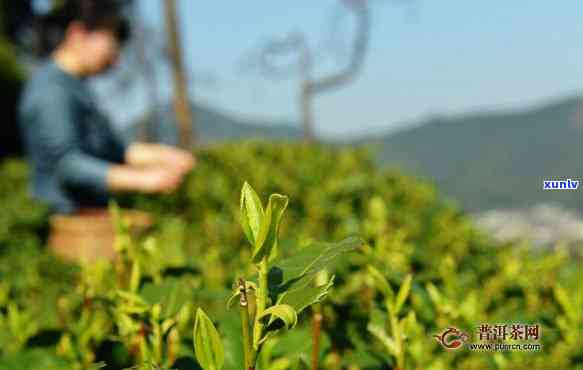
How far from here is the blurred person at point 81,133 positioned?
5391 mm

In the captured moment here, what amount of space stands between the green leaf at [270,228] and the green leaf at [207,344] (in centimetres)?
9

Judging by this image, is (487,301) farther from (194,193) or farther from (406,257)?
(194,193)

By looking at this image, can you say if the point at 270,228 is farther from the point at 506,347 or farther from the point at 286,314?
the point at 506,347

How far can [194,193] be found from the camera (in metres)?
5.61

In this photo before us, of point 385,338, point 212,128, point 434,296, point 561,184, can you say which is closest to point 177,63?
point 561,184

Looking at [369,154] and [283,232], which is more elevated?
[369,154]

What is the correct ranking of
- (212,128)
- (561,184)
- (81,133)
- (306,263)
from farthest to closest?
1. (212,128)
2. (81,133)
3. (561,184)
4. (306,263)

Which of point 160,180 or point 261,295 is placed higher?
point 160,180

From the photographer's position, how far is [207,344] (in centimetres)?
89

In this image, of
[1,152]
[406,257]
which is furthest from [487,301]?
[1,152]

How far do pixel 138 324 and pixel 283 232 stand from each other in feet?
9.81

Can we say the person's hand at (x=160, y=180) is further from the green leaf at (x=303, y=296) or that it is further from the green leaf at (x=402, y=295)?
the green leaf at (x=303, y=296)

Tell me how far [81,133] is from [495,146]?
120 m

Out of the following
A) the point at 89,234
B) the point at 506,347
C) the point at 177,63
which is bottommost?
the point at 506,347
